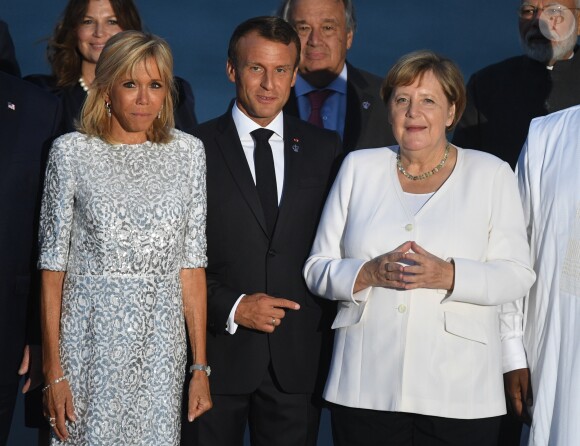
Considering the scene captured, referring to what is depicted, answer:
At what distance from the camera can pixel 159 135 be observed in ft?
9.39

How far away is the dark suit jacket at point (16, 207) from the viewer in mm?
2994

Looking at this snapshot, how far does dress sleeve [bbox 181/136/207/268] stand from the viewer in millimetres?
2840

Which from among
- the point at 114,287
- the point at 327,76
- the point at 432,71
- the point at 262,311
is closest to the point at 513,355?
the point at 262,311

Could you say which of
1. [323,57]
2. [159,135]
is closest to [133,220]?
[159,135]

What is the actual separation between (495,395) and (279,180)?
90 cm

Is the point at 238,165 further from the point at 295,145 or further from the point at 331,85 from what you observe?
the point at 331,85

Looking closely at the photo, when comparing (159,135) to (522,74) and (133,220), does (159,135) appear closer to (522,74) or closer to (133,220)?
(133,220)

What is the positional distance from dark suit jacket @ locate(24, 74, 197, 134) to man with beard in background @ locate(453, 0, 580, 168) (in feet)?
3.23

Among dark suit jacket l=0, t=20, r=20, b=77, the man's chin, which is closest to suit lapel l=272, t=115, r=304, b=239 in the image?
dark suit jacket l=0, t=20, r=20, b=77

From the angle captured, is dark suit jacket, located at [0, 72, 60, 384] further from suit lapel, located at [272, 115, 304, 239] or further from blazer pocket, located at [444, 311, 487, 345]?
blazer pocket, located at [444, 311, 487, 345]

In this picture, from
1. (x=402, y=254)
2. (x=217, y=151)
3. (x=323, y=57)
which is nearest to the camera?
(x=402, y=254)

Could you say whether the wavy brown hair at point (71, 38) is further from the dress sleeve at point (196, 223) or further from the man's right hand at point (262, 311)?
the man's right hand at point (262, 311)

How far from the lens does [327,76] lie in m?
3.94

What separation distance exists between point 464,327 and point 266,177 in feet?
2.47
